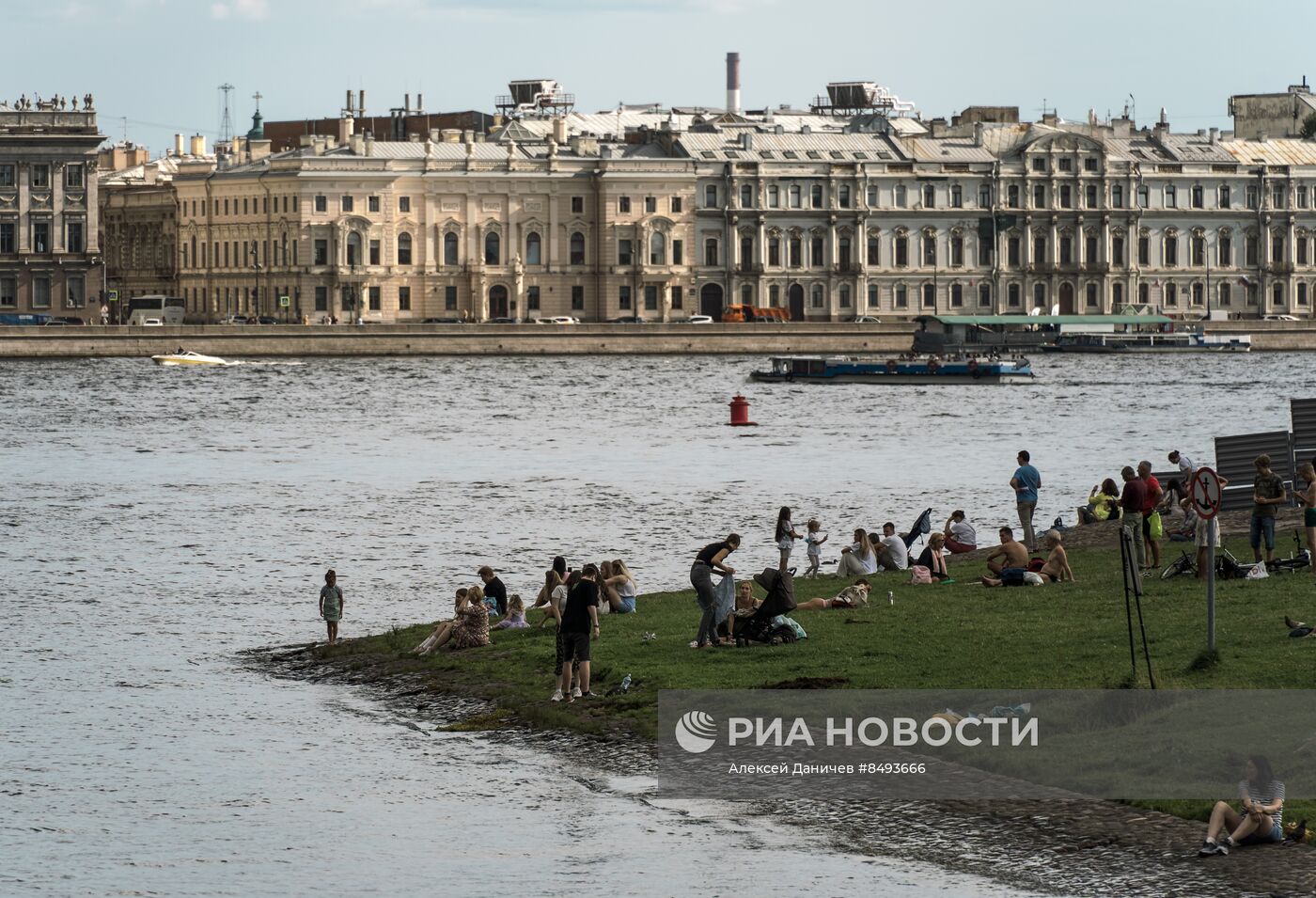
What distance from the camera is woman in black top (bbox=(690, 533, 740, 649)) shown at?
2048 centimetres

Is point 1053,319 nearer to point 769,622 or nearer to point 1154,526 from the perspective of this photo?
point 1154,526

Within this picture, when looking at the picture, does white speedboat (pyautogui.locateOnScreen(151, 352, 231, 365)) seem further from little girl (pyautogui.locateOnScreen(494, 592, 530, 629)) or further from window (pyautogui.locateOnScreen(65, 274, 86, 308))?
A: little girl (pyautogui.locateOnScreen(494, 592, 530, 629))

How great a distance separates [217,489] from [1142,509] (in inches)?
974

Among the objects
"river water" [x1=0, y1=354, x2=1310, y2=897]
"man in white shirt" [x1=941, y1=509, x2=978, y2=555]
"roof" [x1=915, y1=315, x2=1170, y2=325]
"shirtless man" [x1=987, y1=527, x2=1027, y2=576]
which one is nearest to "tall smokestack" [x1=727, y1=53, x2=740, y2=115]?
"roof" [x1=915, y1=315, x2=1170, y2=325]

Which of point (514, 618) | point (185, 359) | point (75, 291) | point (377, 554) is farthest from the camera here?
point (75, 291)

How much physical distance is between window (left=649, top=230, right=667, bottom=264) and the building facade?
80.9 feet

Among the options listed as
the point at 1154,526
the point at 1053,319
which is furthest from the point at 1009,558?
the point at 1053,319

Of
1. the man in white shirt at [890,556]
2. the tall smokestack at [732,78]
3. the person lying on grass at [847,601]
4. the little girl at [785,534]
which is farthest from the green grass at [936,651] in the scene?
the tall smokestack at [732,78]

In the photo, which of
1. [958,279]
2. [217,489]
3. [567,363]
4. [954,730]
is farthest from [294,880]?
[958,279]

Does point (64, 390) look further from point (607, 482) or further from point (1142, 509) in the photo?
point (1142, 509)

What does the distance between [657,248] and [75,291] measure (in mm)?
26346

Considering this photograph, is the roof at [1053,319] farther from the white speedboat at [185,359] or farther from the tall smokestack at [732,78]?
the tall smokestack at [732,78]

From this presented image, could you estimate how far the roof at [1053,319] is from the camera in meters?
109

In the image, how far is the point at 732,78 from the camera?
513 feet
